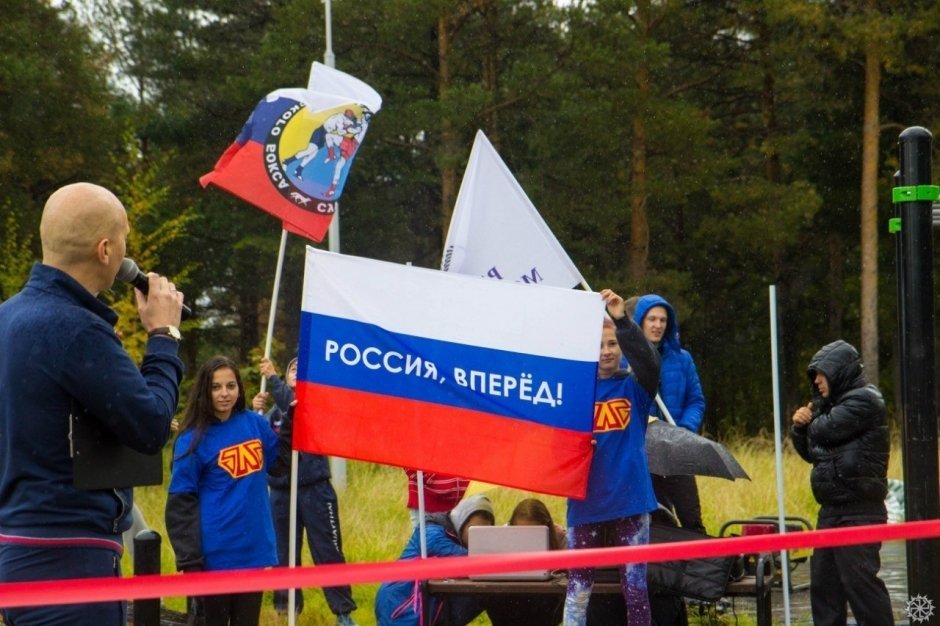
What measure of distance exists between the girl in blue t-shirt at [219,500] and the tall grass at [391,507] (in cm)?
254

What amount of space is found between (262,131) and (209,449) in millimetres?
2575

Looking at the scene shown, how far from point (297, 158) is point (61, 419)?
17.6ft

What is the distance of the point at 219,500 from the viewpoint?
6797mm

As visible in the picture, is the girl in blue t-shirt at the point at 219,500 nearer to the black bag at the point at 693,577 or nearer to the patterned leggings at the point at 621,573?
the patterned leggings at the point at 621,573

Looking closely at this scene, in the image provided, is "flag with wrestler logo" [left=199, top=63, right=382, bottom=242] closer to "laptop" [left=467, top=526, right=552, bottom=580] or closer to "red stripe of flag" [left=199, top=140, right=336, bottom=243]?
"red stripe of flag" [left=199, top=140, right=336, bottom=243]

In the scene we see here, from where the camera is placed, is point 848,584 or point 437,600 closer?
point 437,600

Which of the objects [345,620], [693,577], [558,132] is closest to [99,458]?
[693,577]

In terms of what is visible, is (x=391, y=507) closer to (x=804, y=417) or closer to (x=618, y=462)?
(x=804, y=417)

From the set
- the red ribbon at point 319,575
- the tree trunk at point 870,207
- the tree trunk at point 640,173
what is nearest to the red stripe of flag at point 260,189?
the red ribbon at point 319,575

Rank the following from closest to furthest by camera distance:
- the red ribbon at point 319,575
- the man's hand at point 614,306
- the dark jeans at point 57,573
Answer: the red ribbon at point 319,575 < the dark jeans at point 57,573 < the man's hand at point 614,306

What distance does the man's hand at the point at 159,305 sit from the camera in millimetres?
3645

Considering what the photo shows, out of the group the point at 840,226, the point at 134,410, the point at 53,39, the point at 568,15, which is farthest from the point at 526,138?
the point at 134,410

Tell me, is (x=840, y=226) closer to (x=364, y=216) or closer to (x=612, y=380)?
(x=364, y=216)

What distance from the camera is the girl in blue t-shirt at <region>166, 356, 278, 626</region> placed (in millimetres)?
6734
